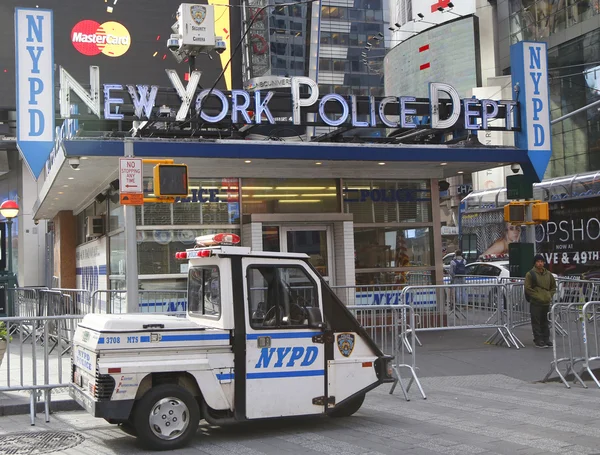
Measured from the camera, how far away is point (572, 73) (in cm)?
4181

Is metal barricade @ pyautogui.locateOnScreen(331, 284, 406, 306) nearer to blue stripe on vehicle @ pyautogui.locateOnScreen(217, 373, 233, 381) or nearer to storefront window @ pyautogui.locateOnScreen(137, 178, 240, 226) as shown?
storefront window @ pyautogui.locateOnScreen(137, 178, 240, 226)

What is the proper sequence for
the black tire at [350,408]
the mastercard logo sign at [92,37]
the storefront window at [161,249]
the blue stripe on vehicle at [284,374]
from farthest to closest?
the mastercard logo sign at [92,37] < the storefront window at [161,249] < the black tire at [350,408] < the blue stripe on vehicle at [284,374]

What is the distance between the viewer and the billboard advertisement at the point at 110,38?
1227 inches

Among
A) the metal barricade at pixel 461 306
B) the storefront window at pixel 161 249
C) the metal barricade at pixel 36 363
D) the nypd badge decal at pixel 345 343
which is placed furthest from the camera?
the storefront window at pixel 161 249

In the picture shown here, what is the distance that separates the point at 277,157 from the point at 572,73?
1210 inches

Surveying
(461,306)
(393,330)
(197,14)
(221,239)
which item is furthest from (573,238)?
(221,239)

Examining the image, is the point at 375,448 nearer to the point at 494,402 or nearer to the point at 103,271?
the point at 494,402

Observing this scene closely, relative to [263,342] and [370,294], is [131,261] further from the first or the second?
[370,294]

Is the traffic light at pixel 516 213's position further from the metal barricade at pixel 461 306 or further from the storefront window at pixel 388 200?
the metal barricade at pixel 461 306

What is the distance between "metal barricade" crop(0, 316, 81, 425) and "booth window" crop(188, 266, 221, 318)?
185cm

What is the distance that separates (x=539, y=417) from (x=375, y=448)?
2.61 meters

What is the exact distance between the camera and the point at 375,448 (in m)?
7.91

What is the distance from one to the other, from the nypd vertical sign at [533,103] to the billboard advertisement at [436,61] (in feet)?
122

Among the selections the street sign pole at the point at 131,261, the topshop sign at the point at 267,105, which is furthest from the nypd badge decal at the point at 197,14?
the street sign pole at the point at 131,261
